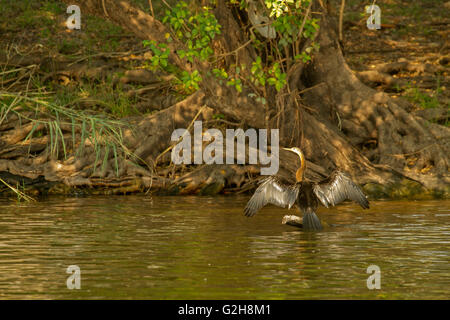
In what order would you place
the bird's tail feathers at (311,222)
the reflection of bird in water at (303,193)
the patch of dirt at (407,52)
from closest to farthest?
the bird's tail feathers at (311,222), the reflection of bird in water at (303,193), the patch of dirt at (407,52)

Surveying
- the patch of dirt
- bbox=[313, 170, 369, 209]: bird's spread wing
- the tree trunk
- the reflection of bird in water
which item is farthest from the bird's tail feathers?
the patch of dirt

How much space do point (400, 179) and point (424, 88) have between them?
4975 mm

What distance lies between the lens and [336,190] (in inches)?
511

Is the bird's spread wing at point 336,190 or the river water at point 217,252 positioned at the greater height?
the bird's spread wing at point 336,190

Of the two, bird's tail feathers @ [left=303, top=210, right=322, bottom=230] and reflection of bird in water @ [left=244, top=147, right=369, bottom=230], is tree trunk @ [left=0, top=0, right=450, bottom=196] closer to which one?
reflection of bird in water @ [left=244, top=147, right=369, bottom=230]

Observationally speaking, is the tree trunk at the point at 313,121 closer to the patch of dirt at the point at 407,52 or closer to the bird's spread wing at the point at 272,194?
the patch of dirt at the point at 407,52

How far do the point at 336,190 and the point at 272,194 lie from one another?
2.87 feet

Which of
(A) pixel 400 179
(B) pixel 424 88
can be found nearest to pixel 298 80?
(A) pixel 400 179

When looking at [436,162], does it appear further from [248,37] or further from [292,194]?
[292,194]

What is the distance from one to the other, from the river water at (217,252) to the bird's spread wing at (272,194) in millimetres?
259

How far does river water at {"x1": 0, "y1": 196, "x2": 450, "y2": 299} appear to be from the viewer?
8438 millimetres

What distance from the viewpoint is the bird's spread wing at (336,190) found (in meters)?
12.9

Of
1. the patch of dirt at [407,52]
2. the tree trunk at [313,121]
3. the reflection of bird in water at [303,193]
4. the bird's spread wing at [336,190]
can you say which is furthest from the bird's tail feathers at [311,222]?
the patch of dirt at [407,52]

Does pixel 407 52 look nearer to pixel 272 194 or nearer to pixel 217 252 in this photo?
pixel 272 194
